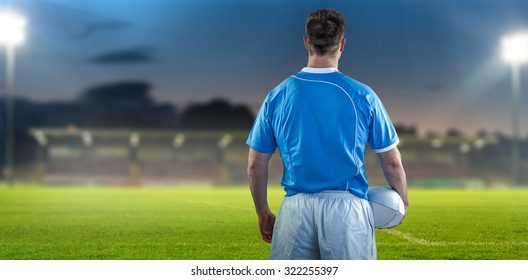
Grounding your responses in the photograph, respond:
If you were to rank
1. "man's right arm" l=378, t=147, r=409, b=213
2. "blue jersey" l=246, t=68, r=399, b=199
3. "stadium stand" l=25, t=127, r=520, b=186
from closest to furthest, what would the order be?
"blue jersey" l=246, t=68, r=399, b=199 < "man's right arm" l=378, t=147, r=409, b=213 < "stadium stand" l=25, t=127, r=520, b=186

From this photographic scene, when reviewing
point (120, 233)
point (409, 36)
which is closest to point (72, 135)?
point (409, 36)

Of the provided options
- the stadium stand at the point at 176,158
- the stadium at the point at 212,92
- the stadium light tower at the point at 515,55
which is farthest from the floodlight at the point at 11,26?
the stadium light tower at the point at 515,55

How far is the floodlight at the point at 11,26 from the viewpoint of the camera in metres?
20.0

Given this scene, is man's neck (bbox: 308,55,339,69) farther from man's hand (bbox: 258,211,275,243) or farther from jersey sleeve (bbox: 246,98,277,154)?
man's hand (bbox: 258,211,275,243)

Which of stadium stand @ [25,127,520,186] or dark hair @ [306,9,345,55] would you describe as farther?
stadium stand @ [25,127,520,186]

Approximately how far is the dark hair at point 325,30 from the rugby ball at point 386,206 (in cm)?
63

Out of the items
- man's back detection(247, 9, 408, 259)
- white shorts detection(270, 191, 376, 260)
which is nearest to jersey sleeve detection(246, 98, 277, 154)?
man's back detection(247, 9, 408, 259)

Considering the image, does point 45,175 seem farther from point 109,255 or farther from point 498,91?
point 109,255

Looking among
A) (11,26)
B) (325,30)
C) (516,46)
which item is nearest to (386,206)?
(325,30)

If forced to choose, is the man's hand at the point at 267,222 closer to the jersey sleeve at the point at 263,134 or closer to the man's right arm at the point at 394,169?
the jersey sleeve at the point at 263,134

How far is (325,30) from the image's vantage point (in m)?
2.47

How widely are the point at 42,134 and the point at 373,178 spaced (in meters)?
16.9

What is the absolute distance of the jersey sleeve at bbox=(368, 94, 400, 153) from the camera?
251 cm

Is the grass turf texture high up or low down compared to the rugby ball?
down
